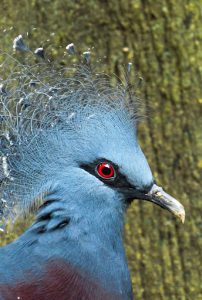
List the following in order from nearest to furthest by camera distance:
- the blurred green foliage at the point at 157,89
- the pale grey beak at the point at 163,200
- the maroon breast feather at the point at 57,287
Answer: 1. the maroon breast feather at the point at 57,287
2. the pale grey beak at the point at 163,200
3. the blurred green foliage at the point at 157,89

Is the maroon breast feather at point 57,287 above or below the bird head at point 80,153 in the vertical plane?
below

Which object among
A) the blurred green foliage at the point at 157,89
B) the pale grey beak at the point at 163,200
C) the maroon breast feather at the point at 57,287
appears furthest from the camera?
the blurred green foliage at the point at 157,89

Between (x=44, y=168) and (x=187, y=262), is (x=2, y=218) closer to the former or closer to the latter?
(x=44, y=168)

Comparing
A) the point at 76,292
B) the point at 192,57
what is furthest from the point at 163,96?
the point at 76,292

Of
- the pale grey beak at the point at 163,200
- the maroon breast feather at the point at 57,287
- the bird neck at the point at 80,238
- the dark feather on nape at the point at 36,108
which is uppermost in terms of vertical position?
the dark feather on nape at the point at 36,108

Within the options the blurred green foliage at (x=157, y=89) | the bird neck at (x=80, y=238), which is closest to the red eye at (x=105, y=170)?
the bird neck at (x=80, y=238)

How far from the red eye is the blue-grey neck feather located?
0.11ft

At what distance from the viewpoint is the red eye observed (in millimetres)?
3459

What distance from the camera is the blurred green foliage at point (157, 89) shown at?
4.61 meters

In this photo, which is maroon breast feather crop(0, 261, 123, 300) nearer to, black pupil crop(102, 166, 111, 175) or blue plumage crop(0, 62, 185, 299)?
blue plumage crop(0, 62, 185, 299)

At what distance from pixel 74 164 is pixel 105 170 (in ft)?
0.47

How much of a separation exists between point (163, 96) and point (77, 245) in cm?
152

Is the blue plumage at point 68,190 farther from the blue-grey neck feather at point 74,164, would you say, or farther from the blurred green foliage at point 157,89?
the blurred green foliage at point 157,89

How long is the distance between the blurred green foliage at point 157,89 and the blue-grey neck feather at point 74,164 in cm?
83
